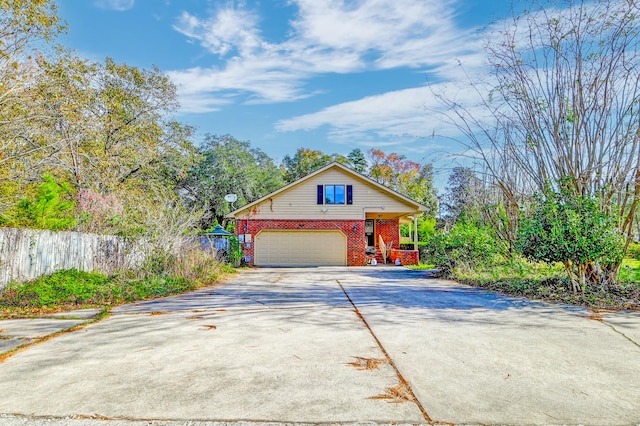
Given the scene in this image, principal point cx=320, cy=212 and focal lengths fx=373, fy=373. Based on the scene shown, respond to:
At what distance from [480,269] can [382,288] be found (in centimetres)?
445

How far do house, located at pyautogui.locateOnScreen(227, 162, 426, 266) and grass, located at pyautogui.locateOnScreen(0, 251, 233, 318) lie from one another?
854 cm

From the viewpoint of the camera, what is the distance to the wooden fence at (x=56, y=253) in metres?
7.42

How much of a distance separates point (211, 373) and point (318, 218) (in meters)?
16.4

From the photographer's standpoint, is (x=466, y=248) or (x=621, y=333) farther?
(x=466, y=248)

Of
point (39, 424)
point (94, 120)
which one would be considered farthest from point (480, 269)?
point (94, 120)

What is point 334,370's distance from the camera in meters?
3.01

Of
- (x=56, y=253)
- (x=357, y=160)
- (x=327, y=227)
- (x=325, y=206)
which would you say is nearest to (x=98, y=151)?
(x=56, y=253)

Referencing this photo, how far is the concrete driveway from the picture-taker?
229 centimetres

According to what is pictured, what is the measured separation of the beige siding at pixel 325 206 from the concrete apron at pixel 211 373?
1414cm

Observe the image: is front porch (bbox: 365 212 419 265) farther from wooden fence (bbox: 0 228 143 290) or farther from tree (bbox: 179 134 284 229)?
wooden fence (bbox: 0 228 143 290)

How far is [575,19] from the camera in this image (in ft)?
25.0

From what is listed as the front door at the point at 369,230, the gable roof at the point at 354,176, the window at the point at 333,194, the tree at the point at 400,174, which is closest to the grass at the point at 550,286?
the gable roof at the point at 354,176

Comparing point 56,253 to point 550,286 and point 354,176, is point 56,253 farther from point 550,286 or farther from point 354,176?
point 354,176

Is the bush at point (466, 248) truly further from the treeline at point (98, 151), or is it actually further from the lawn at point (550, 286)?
the treeline at point (98, 151)
